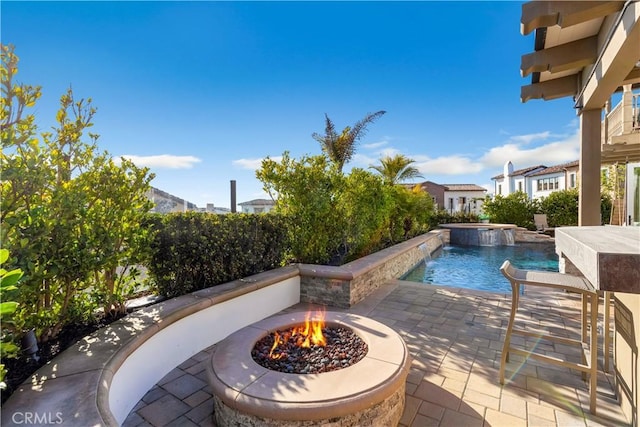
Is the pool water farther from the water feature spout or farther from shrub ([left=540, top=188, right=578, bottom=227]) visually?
shrub ([left=540, top=188, right=578, bottom=227])

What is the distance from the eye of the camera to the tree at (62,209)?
2160 millimetres

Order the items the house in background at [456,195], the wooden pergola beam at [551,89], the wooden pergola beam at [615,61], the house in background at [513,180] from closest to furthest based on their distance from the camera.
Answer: the wooden pergola beam at [615,61] < the wooden pergola beam at [551,89] < the house in background at [513,180] < the house in background at [456,195]

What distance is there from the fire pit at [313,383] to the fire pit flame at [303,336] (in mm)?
20

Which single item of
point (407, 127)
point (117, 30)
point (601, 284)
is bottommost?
point (601, 284)

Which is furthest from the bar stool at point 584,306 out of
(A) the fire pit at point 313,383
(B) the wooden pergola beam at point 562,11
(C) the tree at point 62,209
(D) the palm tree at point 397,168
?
(D) the palm tree at point 397,168

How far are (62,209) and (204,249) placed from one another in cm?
171

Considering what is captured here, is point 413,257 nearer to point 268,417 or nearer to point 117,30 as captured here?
point 268,417

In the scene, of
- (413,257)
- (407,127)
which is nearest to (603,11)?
(413,257)

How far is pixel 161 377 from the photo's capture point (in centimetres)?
281

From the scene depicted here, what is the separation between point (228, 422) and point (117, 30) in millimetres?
6120

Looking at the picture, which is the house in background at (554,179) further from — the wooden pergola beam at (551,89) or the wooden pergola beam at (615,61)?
the wooden pergola beam at (615,61)

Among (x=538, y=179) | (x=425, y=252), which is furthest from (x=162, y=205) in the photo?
(x=538, y=179)

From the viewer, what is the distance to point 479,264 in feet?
29.7

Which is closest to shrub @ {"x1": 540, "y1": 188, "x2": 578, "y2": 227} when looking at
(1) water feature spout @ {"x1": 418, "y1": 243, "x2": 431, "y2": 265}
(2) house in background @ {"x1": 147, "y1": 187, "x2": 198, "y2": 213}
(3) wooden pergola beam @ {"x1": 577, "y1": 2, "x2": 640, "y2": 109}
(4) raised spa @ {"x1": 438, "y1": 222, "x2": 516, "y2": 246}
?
(4) raised spa @ {"x1": 438, "y1": 222, "x2": 516, "y2": 246}
